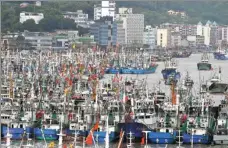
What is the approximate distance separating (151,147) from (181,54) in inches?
931

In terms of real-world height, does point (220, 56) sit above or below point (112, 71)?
above

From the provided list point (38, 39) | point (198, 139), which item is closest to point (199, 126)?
point (198, 139)

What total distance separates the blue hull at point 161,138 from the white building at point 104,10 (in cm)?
2185

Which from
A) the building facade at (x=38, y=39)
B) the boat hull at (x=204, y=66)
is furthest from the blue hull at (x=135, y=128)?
the building facade at (x=38, y=39)

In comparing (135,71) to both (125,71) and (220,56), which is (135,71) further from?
(220,56)

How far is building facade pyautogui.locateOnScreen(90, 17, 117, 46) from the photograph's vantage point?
32250mm

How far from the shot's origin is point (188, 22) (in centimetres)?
3409


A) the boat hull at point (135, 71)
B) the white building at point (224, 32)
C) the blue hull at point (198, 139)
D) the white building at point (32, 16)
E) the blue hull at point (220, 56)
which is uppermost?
the white building at point (32, 16)

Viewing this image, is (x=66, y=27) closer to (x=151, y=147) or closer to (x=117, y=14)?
(x=117, y=14)

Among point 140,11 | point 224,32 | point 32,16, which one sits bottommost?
point 224,32

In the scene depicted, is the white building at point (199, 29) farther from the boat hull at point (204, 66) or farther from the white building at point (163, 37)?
the boat hull at point (204, 66)

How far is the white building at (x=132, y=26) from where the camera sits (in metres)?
33.0

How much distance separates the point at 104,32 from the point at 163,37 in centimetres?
309

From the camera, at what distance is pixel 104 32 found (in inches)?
1281
